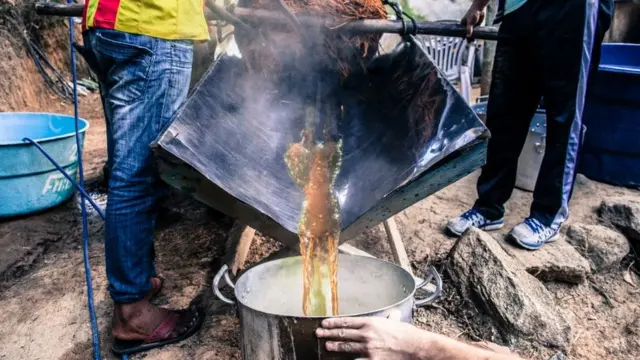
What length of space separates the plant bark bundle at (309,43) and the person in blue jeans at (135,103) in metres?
0.54

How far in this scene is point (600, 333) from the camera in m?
2.71

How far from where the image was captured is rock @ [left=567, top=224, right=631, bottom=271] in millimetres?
3074

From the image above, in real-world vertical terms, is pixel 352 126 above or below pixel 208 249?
above

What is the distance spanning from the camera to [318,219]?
8.09 feet

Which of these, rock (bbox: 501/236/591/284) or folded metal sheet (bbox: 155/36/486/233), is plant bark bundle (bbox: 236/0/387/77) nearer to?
folded metal sheet (bbox: 155/36/486/233)

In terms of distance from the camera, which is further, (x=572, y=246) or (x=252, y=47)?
(x=572, y=246)

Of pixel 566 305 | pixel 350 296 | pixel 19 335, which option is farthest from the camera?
pixel 566 305

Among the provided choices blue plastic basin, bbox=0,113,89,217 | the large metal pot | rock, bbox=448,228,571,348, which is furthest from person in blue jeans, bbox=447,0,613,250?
blue plastic basin, bbox=0,113,89,217

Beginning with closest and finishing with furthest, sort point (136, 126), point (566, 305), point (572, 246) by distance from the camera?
point (136, 126), point (566, 305), point (572, 246)

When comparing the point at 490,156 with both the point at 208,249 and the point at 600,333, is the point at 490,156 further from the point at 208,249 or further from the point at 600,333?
the point at 208,249

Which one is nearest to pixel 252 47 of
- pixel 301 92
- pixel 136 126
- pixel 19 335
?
pixel 301 92

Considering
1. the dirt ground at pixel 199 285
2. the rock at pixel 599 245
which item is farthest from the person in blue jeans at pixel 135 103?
the rock at pixel 599 245

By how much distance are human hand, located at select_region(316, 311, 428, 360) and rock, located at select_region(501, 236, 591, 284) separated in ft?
5.32

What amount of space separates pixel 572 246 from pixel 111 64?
262 cm
